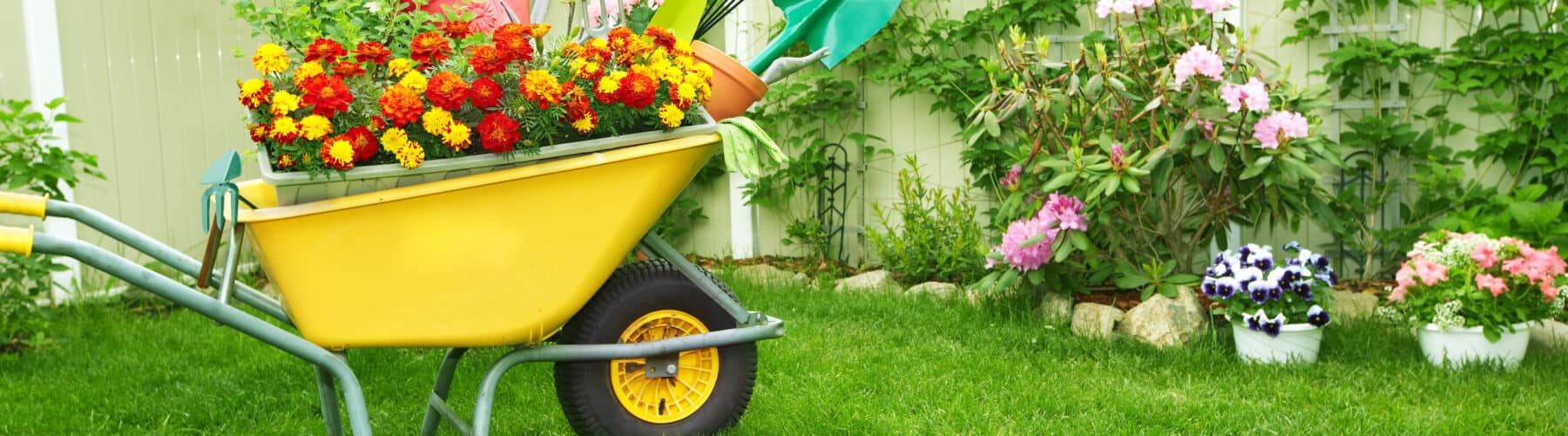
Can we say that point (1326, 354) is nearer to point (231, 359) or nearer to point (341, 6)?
point (341, 6)

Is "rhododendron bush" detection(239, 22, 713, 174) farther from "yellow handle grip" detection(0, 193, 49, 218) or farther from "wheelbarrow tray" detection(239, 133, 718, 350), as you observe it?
"yellow handle grip" detection(0, 193, 49, 218)

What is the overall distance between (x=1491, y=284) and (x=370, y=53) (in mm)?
2469

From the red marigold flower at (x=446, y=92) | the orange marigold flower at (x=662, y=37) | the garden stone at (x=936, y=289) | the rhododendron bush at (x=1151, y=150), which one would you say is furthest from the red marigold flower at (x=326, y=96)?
the garden stone at (x=936, y=289)

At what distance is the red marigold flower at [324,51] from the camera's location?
1.55 m

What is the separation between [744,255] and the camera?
4.58 meters

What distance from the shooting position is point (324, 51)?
155 centimetres

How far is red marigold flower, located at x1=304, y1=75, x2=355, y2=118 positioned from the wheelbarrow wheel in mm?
556

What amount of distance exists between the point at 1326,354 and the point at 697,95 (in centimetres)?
191

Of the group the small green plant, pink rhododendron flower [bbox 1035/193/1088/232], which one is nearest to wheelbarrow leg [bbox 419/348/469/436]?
pink rhododendron flower [bbox 1035/193/1088/232]

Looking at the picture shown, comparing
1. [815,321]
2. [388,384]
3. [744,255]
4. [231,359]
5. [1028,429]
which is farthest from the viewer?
[744,255]

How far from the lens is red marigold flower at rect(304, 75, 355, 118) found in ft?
4.85

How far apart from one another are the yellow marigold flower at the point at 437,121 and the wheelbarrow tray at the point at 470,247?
87 millimetres

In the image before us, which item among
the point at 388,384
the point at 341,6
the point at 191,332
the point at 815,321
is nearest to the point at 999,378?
the point at 815,321

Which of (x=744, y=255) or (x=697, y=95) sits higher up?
(x=697, y=95)
